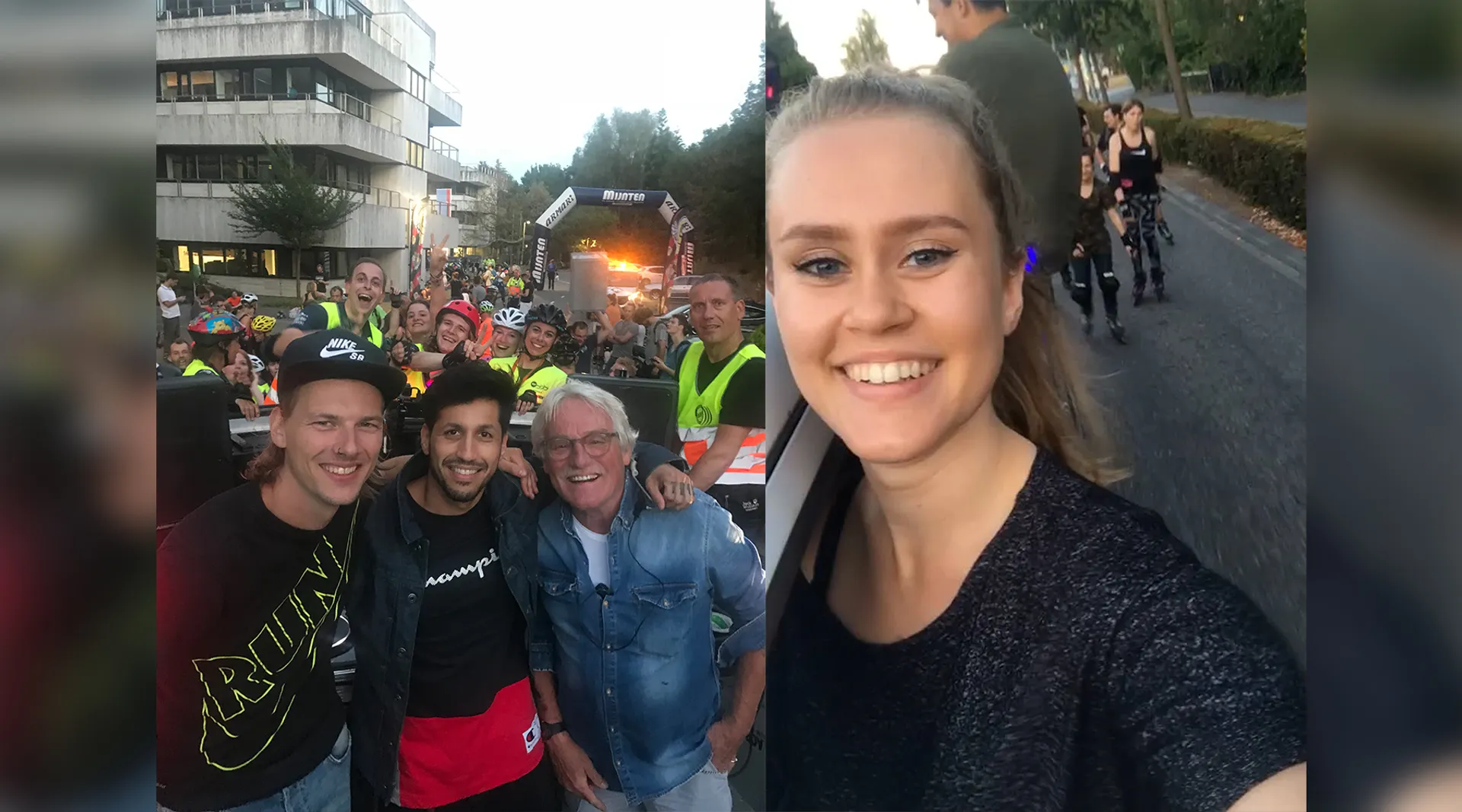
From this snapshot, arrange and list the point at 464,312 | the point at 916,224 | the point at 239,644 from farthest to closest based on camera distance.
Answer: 1. the point at 464,312
2. the point at 239,644
3. the point at 916,224

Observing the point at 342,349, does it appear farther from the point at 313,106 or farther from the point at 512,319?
the point at 313,106

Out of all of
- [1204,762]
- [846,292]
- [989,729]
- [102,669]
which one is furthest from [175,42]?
[1204,762]

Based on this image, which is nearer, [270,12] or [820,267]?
[820,267]

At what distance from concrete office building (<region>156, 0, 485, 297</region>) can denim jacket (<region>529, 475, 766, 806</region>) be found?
102cm

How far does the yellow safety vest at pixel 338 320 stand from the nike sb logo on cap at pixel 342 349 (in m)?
0.04

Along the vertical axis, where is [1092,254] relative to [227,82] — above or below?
below

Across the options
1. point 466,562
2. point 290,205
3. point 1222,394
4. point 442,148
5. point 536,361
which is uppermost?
point 442,148

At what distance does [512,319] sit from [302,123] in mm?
872

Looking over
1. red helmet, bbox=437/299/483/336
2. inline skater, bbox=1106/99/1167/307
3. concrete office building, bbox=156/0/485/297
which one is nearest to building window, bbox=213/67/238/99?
concrete office building, bbox=156/0/485/297

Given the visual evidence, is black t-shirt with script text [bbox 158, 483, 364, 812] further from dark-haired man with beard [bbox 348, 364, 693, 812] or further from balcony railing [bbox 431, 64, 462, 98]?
balcony railing [bbox 431, 64, 462, 98]

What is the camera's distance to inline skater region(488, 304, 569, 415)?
8.43 ft

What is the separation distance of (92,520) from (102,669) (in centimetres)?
43

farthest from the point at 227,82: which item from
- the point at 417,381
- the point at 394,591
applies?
the point at 394,591

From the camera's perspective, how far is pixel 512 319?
8.47 feet
